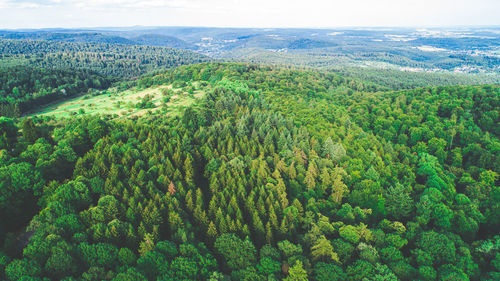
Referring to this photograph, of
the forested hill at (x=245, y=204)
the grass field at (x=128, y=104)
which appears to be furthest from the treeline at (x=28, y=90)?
the forested hill at (x=245, y=204)

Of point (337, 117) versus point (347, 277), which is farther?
point (337, 117)

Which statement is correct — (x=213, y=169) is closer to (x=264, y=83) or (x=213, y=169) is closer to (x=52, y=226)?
(x=52, y=226)

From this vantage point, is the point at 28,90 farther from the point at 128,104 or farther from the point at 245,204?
the point at 245,204

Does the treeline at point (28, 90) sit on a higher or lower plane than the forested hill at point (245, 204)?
higher

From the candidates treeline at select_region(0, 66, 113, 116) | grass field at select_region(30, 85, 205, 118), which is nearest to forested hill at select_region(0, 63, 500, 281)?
grass field at select_region(30, 85, 205, 118)

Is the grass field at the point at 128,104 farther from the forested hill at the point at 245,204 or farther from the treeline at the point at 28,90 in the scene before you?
the forested hill at the point at 245,204

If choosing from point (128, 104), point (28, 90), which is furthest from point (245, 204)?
point (28, 90)

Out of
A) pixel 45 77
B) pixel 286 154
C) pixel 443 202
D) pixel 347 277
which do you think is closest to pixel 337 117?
pixel 286 154
